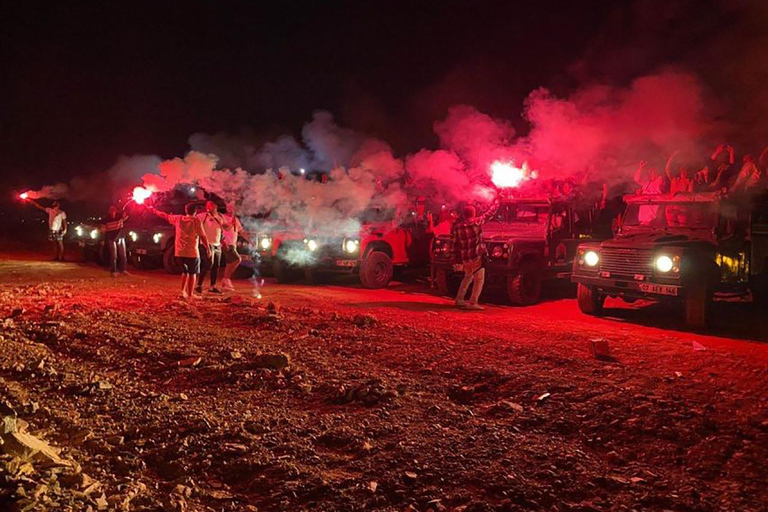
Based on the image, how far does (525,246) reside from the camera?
11.5m

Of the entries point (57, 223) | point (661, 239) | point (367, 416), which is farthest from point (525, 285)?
point (57, 223)

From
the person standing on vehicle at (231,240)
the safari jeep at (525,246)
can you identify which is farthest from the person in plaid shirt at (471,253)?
the person standing on vehicle at (231,240)

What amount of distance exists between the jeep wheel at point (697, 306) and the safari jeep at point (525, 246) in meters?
3.08

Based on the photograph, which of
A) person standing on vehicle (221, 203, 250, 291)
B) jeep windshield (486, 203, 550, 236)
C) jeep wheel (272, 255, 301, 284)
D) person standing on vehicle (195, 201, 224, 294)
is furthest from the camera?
jeep wheel (272, 255, 301, 284)

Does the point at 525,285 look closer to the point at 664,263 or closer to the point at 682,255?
the point at 664,263

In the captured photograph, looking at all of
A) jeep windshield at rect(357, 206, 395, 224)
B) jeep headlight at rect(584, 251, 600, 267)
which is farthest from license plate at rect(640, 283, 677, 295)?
jeep windshield at rect(357, 206, 395, 224)

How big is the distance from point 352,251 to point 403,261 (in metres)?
1.38

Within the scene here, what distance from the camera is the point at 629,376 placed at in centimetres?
572

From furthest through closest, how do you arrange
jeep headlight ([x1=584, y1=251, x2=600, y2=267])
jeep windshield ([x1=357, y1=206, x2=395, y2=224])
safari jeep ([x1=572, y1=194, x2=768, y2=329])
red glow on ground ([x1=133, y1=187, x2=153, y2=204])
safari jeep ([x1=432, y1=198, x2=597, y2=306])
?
red glow on ground ([x1=133, y1=187, x2=153, y2=204])
jeep windshield ([x1=357, y1=206, x2=395, y2=224])
safari jeep ([x1=432, y1=198, x2=597, y2=306])
jeep headlight ([x1=584, y1=251, x2=600, y2=267])
safari jeep ([x1=572, y1=194, x2=768, y2=329])

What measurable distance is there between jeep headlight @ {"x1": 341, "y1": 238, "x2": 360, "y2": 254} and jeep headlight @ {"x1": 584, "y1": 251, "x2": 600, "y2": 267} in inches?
210

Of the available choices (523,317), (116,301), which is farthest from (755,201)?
(116,301)

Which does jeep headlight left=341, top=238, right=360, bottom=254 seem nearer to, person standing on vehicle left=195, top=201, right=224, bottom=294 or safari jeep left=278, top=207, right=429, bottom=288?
safari jeep left=278, top=207, right=429, bottom=288

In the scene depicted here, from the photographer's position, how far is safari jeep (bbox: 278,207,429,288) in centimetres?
1366

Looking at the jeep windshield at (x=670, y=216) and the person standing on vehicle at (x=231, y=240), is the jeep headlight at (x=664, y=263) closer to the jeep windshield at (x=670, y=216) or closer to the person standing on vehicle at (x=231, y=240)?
the jeep windshield at (x=670, y=216)
